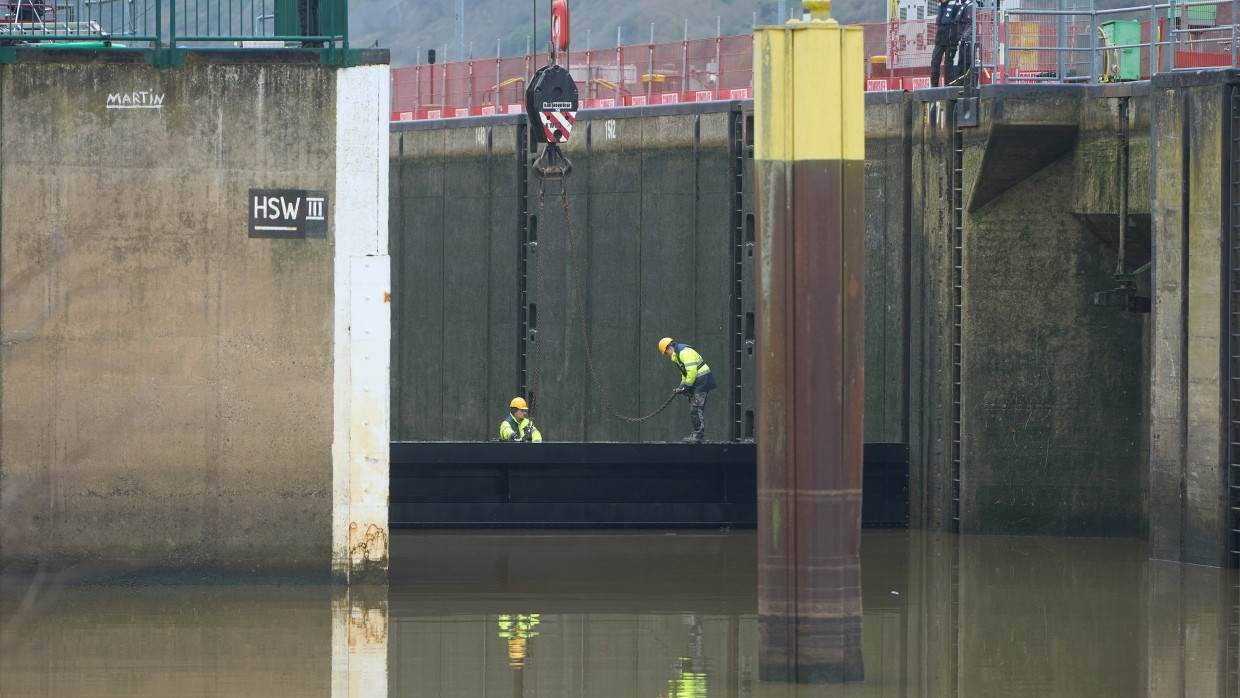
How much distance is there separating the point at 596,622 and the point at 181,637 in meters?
3.17

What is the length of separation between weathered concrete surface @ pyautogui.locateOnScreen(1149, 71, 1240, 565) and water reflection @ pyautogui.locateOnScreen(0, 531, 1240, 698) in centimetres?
51

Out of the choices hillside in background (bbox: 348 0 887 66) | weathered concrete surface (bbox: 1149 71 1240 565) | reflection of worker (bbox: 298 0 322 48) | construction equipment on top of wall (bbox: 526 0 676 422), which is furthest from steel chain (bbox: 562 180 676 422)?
hillside in background (bbox: 348 0 887 66)

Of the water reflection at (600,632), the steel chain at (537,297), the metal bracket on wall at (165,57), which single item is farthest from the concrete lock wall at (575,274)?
the metal bracket on wall at (165,57)

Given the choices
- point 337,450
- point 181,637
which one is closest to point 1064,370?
point 337,450

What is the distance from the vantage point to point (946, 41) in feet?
70.9

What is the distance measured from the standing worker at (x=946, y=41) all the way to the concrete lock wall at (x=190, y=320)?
941cm

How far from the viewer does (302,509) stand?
46.4ft

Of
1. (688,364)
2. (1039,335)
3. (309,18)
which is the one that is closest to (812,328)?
(309,18)

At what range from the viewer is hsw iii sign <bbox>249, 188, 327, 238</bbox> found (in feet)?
46.5

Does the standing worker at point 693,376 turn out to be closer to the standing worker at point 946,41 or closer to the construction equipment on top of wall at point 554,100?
the construction equipment on top of wall at point 554,100

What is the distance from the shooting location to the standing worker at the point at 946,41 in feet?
70.7

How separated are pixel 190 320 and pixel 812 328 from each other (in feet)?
18.8

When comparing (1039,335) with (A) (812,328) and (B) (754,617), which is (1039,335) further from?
(A) (812,328)

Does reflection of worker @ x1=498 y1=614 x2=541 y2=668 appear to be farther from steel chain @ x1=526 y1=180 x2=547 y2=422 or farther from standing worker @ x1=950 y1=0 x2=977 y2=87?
steel chain @ x1=526 y1=180 x2=547 y2=422
